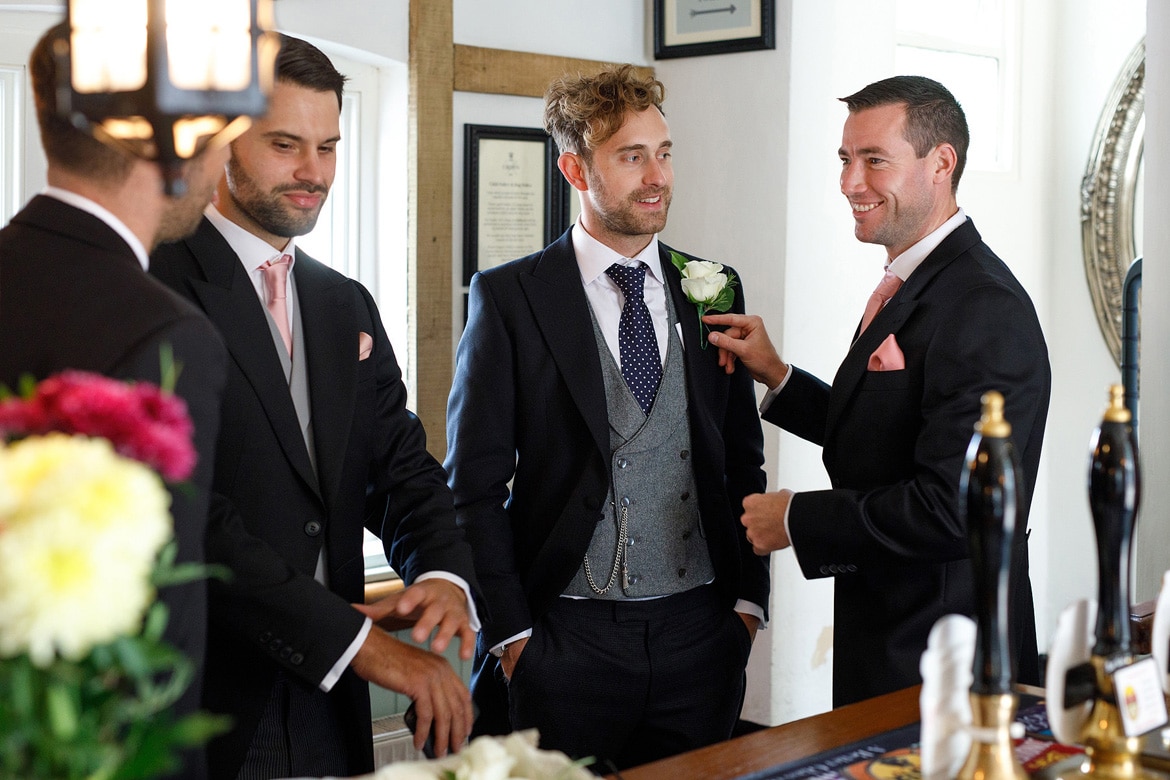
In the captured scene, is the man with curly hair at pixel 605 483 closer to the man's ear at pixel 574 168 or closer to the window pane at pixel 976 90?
the man's ear at pixel 574 168

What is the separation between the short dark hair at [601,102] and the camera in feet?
8.76

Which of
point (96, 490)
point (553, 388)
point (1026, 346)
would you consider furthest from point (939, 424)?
point (96, 490)

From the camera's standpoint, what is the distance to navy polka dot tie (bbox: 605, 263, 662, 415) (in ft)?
8.45

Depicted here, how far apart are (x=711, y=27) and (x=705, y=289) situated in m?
1.94

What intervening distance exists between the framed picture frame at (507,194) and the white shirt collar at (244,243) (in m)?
1.81

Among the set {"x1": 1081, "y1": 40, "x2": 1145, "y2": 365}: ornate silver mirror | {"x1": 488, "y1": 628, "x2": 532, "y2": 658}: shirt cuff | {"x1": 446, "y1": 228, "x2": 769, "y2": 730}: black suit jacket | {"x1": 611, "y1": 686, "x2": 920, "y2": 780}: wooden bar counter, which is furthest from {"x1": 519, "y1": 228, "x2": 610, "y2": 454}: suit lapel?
{"x1": 1081, "y1": 40, "x2": 1145, "y2": 365}: ornate silver mirror

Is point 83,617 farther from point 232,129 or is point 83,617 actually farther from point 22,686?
point 232,129

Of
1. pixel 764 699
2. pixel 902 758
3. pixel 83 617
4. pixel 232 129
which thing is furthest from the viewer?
pixel 764 699

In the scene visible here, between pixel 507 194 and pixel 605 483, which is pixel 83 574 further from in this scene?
pixel 507 194

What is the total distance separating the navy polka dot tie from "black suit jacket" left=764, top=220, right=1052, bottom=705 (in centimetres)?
37

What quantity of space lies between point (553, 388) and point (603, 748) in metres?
0.74

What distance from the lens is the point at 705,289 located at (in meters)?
2.63

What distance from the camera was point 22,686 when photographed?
2.97 ft

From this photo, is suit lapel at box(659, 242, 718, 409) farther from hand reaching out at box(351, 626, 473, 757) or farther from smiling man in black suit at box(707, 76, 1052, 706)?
hand reaching out at box(351, 626, 473, 757)
